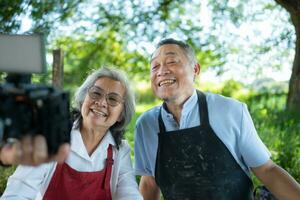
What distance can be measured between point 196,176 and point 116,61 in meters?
4.32

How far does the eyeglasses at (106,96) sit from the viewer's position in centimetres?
204

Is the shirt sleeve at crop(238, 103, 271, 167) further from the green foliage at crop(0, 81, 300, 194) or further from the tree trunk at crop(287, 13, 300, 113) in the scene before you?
the tree trunk at crop(287, 13, 300, 113)

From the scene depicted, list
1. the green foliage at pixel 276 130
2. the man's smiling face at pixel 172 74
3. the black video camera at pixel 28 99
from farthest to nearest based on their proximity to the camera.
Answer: the green foliage at pixel 276 130, the man's smiling face at pixel 172 74, the black video camera at pixel 28 99

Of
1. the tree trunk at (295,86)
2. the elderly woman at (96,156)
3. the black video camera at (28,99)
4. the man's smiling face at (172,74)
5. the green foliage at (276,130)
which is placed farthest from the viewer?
the tree trunk at (295,86)

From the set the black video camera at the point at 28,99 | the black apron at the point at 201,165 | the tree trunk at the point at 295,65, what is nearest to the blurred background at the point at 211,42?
the tree trunk at the point at 295,65

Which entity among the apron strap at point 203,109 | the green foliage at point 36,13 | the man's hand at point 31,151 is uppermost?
the green foliage at point 36,13

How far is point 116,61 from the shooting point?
6.28 meters

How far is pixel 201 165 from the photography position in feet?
Answer: 6.98

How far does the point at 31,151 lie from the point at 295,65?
15.2 feet

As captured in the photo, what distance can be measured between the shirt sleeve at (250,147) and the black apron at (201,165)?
3.2 inches

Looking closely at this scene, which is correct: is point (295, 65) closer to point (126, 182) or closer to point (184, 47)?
point (184, 47)

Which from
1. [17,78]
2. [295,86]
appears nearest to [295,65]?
[295,86]

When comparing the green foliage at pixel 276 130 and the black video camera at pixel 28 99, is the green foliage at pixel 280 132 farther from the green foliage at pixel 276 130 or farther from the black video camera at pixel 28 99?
the black video camera at pixel 28 99

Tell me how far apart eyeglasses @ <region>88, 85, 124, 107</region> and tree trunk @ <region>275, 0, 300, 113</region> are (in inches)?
128
